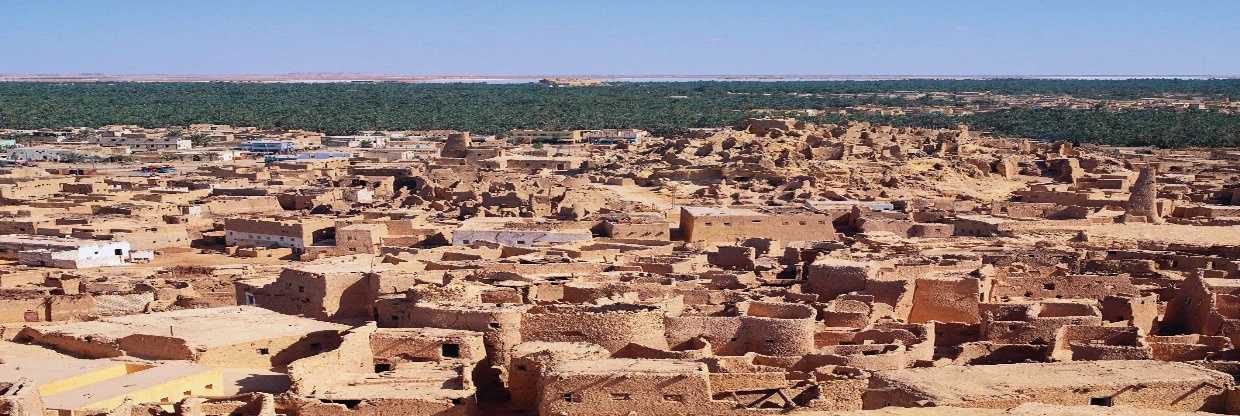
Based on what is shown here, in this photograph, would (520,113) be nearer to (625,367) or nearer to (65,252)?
(65,252)

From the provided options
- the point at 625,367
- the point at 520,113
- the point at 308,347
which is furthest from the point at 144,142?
the point at 625,367

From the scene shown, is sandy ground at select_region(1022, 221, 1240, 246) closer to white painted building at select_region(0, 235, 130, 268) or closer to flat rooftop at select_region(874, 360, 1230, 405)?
flat rooftop at select_region(874, 360, 1230, 405)

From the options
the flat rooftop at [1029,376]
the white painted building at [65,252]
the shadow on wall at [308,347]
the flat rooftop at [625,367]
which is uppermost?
the flat rooftop at [625,367]

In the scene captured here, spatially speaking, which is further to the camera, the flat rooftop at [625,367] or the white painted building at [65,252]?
the white painted building at [65,252]

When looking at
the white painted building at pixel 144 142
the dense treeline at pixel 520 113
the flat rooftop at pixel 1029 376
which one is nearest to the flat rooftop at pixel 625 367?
the flat rooftop at pixel 1029 376

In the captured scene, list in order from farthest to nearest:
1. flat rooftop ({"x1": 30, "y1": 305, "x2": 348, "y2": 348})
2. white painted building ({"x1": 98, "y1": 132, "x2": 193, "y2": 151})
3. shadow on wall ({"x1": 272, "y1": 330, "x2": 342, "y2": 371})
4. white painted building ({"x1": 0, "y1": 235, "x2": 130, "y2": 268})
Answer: white painted building ({"x1": 98, "y1": 132, "x2": 193, "y2": 151}) → white painted building ({"x1": 0, "y1": 235, "x2": 130, "y2": 268}) → flat rooftop ({"x1": 30, "y1": 305, "x2": 348, "y2": 348}) → shadow on wall ({"x1": 272, "y1": 330, "x2": 342, "y2": 371})

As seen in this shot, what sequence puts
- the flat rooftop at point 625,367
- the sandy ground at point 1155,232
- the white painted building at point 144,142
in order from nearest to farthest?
1. the flat rooftop at point 625,367
2. the sandy ground at point 1155,232
3. the white painted building at point 144,142

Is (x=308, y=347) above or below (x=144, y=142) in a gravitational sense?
above

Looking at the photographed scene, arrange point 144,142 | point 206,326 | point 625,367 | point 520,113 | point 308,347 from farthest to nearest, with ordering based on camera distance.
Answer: point 520,113 → point 144,142 → point 206,326 → point 308,347 → point 625,367

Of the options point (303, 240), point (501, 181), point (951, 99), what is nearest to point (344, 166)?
point (501, 181)

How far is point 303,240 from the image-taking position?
39875mm

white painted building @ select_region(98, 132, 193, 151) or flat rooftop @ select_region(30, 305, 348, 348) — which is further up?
flat rooftop @ select_region(30, 305, 348, 348)

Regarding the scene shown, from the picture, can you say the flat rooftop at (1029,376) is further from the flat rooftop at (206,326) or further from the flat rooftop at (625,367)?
the flat rooftop at (206,326)

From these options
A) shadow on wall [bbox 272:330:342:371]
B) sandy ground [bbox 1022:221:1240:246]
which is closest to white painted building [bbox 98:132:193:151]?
sandy ground [bbox 1022:221:1240:246]
